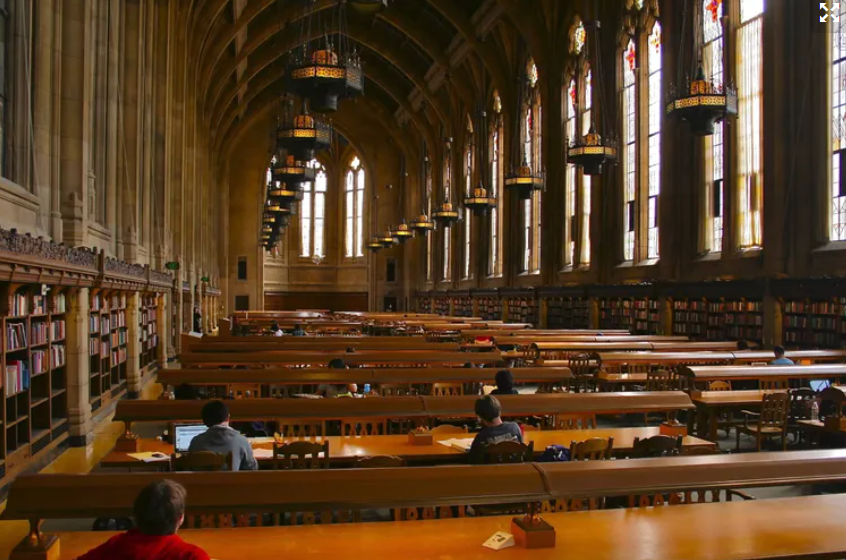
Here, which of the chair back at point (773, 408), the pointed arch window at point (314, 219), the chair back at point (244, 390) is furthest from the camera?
the pointed arch window at point (314, 219)

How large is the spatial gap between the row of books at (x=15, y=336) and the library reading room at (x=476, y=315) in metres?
0.04

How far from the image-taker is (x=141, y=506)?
7.70 feet

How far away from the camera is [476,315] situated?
31.9m

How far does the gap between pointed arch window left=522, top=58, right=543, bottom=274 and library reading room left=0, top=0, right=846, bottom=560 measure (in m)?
0.18

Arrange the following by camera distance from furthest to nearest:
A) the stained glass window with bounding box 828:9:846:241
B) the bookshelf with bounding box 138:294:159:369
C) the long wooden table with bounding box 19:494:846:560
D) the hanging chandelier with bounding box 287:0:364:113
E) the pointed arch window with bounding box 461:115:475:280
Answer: the pointed arch window with bounding box 461:115:475:280 → the bookshelf with bounding box 138:294:159:369 → the stained glass window with bounding box 828:9:846:241 → the hanging chandelier with bounding box 287:0:364:113 → the long wooden table with bounding box 19:494:846:560

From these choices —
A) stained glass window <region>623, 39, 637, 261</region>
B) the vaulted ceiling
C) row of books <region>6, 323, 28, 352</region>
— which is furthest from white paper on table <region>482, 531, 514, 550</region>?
the vaulted ceiling

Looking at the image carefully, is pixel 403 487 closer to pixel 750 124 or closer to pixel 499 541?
pixel 499 541

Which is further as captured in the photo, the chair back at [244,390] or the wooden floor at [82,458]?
the chair back at [244,390]

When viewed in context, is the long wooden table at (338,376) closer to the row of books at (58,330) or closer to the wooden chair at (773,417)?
→ the row of books at (58,330)

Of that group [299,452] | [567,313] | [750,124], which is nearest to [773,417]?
[299,452]

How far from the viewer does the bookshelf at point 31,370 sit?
6.55 metres

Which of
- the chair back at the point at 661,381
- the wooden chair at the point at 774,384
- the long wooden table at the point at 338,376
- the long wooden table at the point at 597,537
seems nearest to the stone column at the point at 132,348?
the long wooden table at the point at 338,376

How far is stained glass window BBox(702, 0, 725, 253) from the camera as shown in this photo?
16906mm

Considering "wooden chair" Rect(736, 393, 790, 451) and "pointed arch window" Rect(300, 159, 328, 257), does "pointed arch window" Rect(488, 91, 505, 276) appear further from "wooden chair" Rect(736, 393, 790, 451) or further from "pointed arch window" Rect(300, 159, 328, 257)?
"wooden chair" Rect(736, 393, 790, 451)
